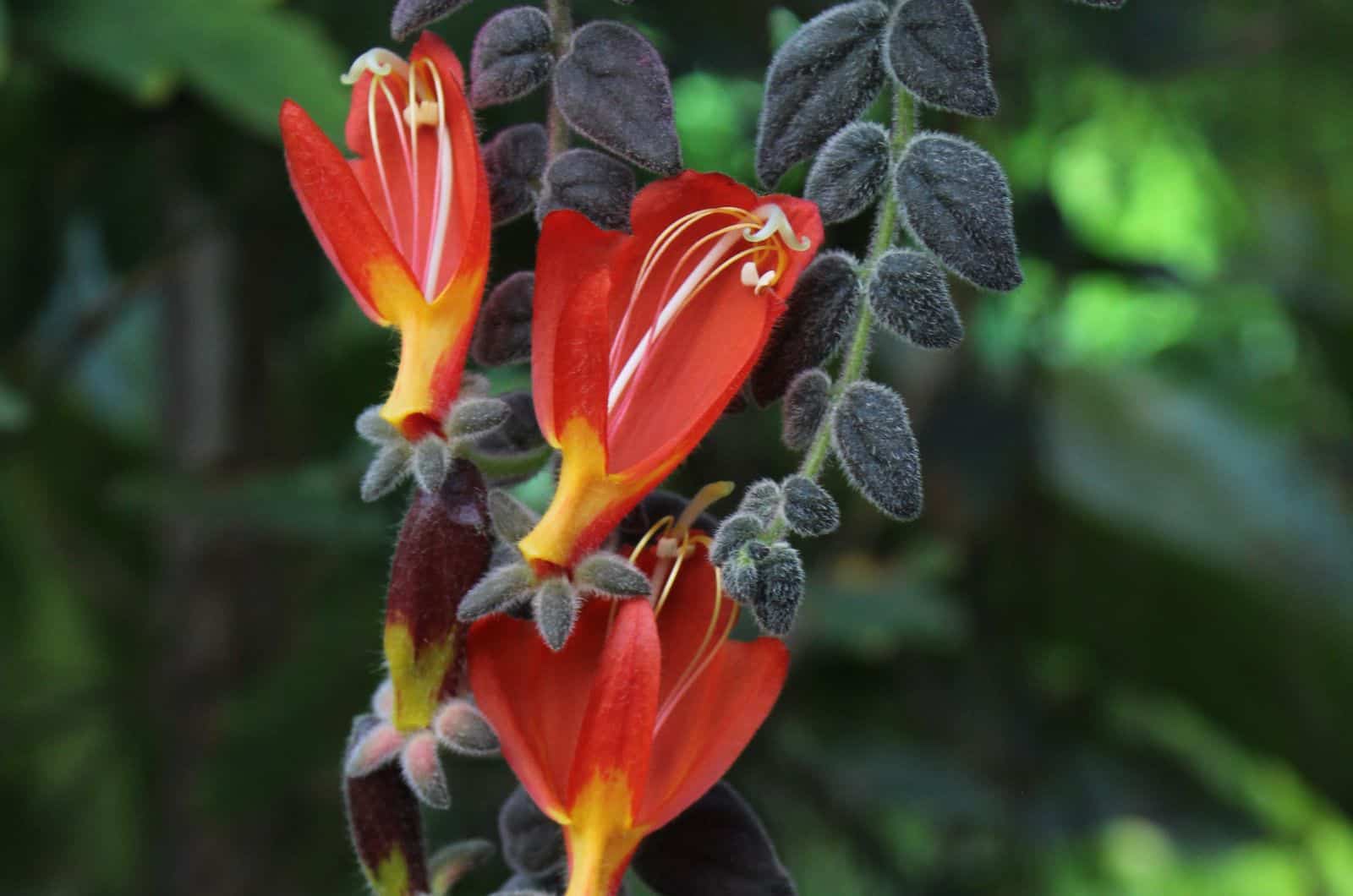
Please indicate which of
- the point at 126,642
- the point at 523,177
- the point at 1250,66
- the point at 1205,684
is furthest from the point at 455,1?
A: the point at 1205,684

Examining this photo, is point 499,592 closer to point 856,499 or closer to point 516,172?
point 516,172

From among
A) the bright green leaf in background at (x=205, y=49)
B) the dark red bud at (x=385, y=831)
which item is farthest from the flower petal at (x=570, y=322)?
the bright green leaf in background at (x=205, y=49)

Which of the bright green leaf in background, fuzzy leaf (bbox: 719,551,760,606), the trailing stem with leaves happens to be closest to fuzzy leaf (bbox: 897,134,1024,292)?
the trailing stem with leaves

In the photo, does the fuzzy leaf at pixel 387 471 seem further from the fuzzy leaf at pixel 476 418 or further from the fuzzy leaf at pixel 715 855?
the fuzzy leaf at pixel 715 855

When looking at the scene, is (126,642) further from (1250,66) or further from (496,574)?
(496,574)

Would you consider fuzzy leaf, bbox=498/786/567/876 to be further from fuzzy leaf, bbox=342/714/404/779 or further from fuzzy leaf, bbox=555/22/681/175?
fuzzy leaf, bbox=555/22/681/175

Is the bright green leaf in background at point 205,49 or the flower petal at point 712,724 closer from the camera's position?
the flower petal at point 712,724
